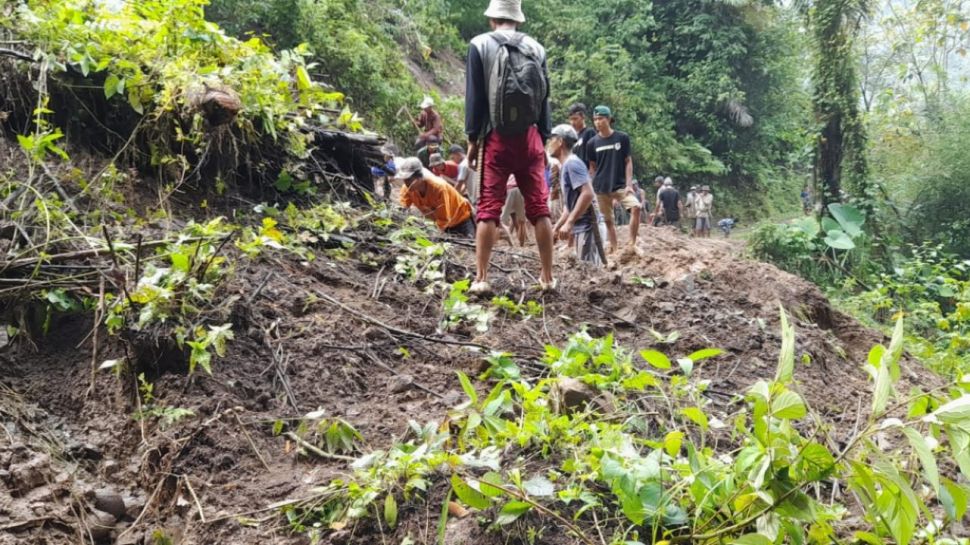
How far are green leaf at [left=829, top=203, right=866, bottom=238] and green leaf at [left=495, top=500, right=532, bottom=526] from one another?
12.6 meters

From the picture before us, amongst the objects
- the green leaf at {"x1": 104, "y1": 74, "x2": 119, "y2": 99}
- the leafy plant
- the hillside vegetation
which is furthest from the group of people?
the green leaf at {"x1": 104, "y1": 74, "x2": 119, "y2": 99}

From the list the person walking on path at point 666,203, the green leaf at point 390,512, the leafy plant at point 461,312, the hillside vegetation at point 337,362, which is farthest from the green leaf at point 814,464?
the person walking on path at point 666,203

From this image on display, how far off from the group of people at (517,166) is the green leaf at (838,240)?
518cm

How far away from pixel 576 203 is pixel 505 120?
2.60 meters

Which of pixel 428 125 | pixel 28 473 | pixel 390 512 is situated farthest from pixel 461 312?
pixel 428 125

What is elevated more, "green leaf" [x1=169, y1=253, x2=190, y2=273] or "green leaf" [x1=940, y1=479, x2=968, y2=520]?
"green leaf" [x1=169, y1=253, x2=190, y2=273]

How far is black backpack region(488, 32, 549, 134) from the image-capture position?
4293mm

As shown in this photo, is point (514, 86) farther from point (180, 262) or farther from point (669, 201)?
point (669, 201)

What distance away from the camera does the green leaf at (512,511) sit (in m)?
2.29

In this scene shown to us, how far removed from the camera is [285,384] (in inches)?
137

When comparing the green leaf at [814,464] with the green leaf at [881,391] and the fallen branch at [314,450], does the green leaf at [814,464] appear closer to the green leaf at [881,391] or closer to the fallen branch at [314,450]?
the green leaf at [881,391]

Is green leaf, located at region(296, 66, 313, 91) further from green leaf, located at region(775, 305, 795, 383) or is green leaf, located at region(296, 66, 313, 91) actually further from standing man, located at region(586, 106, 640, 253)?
green leaf, located at region(775, 305, 795, 383)

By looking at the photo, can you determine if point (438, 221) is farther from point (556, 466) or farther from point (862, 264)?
point (862, 264)

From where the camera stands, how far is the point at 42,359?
3.69 m
